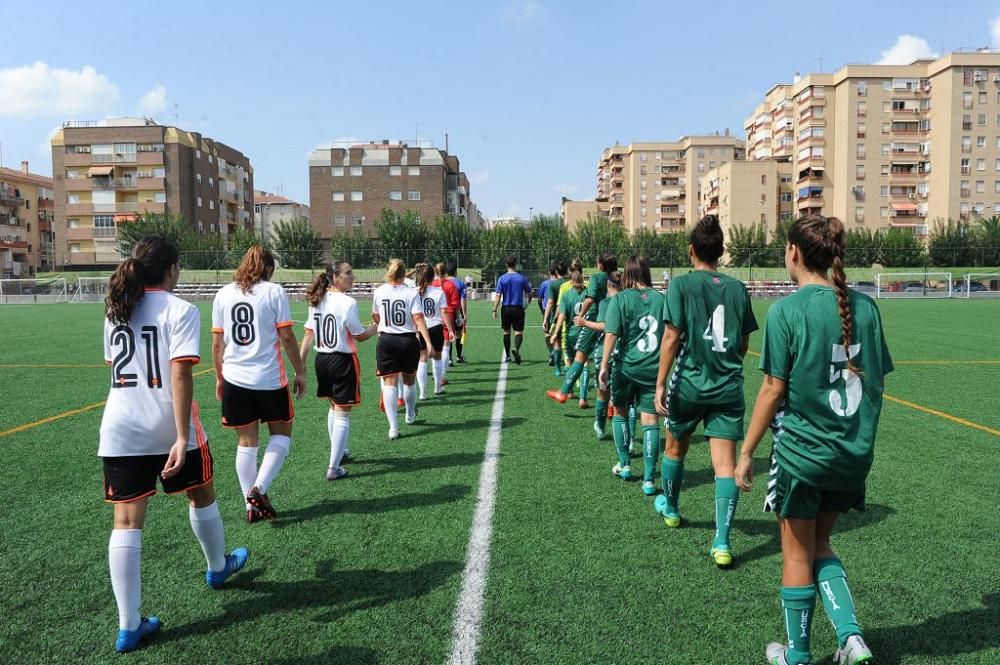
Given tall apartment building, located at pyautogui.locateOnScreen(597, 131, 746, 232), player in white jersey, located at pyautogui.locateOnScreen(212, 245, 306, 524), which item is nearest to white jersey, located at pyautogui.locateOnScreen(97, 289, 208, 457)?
player in white jersey, located at pyautogui.locateOnScreen(212, 245, 306, 524)

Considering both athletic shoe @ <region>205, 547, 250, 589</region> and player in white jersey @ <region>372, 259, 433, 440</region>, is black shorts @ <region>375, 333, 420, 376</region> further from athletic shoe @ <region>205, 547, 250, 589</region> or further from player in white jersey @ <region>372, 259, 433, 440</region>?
athletic shoe @ <region>205, 547, 250, 589</region>

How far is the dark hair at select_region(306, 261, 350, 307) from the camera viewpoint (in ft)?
19.6

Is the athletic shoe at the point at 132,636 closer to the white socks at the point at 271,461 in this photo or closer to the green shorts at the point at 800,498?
the white socks at the point at 271,461

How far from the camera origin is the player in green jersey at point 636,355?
5215 millimetres

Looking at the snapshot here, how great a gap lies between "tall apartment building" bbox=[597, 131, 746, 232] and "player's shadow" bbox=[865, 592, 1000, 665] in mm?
112915

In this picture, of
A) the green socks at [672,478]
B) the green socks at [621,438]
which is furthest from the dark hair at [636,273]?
the green socks at [672,478]

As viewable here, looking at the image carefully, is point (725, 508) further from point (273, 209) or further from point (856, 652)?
point (273, 209)

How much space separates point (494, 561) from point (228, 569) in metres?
1.50

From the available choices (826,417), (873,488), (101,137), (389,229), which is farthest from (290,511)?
(101,137)

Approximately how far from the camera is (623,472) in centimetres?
571

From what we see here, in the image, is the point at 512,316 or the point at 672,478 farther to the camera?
the point at 512,316

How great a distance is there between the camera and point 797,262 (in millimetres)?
2777

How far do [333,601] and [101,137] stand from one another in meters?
84.2

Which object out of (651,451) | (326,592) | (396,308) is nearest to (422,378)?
(396,308)
